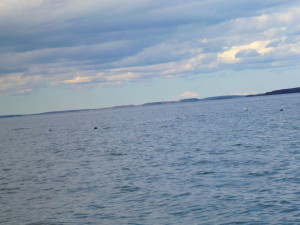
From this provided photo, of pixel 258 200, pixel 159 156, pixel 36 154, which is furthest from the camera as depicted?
pixel 36 154

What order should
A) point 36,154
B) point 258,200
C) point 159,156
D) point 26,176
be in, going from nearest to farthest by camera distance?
point 258,200, point 26,176, point 159,156, point 36,154

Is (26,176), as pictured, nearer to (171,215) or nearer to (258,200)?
(171,215)

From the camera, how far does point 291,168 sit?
97.7 ft

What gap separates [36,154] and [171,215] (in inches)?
1439

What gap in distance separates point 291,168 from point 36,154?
1359 inches

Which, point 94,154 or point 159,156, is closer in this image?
point 159,156

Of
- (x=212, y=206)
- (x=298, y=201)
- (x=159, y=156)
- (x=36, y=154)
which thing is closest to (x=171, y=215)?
(x=212, y=206)

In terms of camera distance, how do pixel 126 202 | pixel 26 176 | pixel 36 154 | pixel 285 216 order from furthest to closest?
pixel 36 154
pixel 26 176
pixel 126 202
pixel 285 216

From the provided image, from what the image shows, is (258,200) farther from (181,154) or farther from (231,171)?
(181,154)

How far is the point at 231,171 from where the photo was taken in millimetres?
30609

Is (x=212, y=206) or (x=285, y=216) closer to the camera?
(x=285, y=216)

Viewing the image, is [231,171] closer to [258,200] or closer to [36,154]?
[258,200]

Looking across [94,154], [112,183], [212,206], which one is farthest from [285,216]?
[94,154]

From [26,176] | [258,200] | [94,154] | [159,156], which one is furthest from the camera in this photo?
[94,154]
